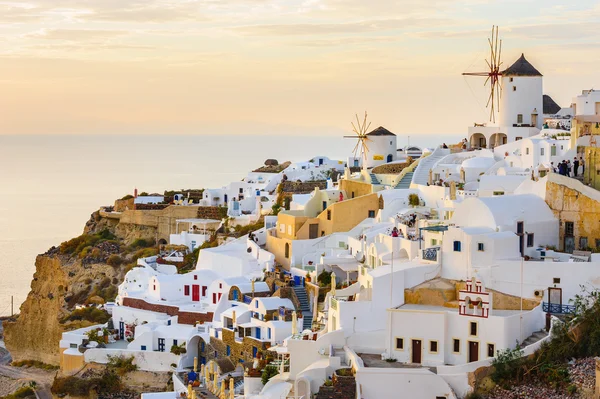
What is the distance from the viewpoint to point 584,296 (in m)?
24.1

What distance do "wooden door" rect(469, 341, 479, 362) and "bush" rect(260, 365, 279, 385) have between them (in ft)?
15.8

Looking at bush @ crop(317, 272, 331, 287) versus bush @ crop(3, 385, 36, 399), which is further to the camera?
bush @ crop(3, 385, 36, 399)

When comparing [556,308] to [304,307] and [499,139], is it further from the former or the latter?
[499,139]

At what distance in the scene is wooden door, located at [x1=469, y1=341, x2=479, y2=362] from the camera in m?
23.5

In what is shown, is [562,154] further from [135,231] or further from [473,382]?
[135,231]

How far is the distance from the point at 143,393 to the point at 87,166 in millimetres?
136500

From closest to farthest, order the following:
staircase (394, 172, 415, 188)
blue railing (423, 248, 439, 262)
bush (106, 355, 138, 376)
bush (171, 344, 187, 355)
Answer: blue railing (423, 248, 439, 262), bush (171, 344, 187, 355), bush (106, 355, 138, 376), staircase (394, 172, 415, 188)

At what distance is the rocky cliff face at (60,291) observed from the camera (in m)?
41.4

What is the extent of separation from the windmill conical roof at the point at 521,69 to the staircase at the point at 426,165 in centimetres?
330

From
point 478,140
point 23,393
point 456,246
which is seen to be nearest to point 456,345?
point 456,246

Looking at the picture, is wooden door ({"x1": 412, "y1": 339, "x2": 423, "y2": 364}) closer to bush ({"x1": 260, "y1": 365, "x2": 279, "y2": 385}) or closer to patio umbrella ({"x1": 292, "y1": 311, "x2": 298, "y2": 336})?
bush ({"x1": 260, "y1": 365, "x2": 279, "y2": 385})

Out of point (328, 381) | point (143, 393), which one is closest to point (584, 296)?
point (328, 381)

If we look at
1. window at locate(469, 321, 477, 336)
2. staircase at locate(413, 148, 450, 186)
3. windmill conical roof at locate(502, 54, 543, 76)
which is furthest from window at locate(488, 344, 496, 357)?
windmill conical roof at locate(502, 54, 543, 76)

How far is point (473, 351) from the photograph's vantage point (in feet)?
77.2
